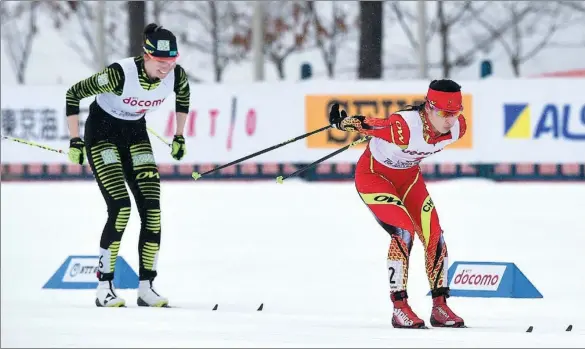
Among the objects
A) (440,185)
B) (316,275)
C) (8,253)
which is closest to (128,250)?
(8,253)

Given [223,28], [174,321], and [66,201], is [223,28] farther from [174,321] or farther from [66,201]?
[174,321]

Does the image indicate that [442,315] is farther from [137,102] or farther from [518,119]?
[518,119]

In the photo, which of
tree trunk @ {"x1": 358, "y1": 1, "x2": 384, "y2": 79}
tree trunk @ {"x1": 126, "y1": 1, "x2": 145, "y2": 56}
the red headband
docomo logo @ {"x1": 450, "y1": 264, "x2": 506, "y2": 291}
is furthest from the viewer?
tree trunk @ {"x1": 126, "y1": 1, "x2": 145, "y2": 56}

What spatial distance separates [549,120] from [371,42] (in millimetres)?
4409

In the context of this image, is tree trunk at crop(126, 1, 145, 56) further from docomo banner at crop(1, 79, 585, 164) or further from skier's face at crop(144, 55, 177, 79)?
skier's face at crop(144, 55, 177, 79)

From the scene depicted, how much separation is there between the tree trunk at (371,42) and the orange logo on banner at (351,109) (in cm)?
338

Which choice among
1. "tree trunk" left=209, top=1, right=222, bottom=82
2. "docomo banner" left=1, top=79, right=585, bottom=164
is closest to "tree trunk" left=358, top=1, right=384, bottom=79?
"docomo banner" left=1, top=79, right=585, bottom=164

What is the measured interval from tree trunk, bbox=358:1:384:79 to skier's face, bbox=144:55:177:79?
1172 centimetres

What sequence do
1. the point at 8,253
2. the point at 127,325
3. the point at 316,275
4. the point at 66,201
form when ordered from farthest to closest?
the point at 66,201 < the point at 8,253 < the point at 316,275 < the point at 127,325

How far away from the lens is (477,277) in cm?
872

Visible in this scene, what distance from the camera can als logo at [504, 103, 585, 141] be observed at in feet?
53.4

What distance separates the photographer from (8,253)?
11320 mm

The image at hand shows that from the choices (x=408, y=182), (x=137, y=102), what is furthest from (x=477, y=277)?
(x=137, y=102)

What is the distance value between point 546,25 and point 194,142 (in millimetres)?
9025
